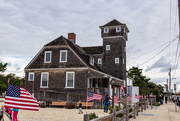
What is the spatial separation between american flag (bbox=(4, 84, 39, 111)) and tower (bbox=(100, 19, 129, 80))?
99.7 ft

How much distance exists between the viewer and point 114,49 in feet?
127

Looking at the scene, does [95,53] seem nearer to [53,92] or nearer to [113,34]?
[113,34]

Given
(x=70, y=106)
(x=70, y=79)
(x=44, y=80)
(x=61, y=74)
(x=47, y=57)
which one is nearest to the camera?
(x=70, y=106)

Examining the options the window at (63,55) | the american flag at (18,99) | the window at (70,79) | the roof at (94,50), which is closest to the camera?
the american flag at (18,99)

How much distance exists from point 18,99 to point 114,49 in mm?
31406

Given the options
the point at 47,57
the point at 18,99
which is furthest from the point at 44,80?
the point at 18,99

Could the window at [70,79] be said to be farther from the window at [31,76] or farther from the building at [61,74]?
the window at [31,76]

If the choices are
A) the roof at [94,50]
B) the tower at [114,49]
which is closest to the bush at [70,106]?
the tower at [114,49]

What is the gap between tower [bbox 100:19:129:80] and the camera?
3828 centimetres

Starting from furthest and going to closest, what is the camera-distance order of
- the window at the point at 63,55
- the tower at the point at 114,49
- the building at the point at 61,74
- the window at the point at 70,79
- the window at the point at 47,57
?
the tower at the point at 114,49
the window at the point at 47,57
the window at the point at 63,55
the window at the point at 70,79
the building at the point at 61,74

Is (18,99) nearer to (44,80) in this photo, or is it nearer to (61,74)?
(61,74)

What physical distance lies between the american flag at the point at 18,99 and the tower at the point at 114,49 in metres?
30.4

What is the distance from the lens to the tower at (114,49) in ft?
126

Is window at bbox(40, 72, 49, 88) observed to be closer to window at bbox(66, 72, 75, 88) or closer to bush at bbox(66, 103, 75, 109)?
window at bbox(66, 72, 75, 88)
